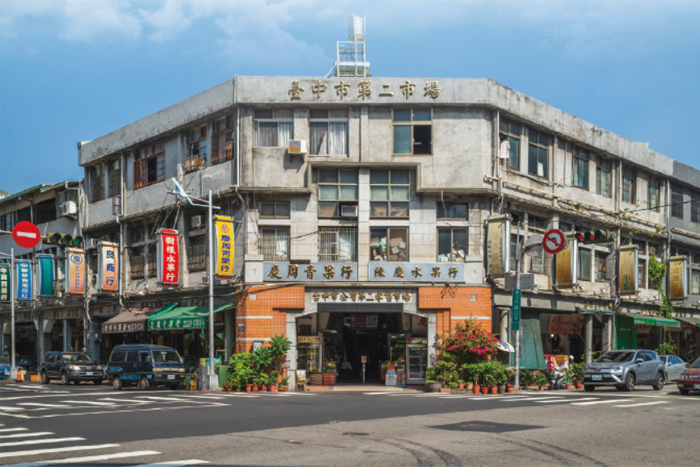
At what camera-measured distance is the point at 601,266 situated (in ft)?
132

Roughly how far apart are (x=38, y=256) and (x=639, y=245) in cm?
3402

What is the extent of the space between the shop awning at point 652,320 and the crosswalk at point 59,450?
32389 mm

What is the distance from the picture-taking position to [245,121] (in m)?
32.8

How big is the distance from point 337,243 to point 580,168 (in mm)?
14067

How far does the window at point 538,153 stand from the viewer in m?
35.7

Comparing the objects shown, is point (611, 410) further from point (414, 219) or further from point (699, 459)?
point (414, 219)

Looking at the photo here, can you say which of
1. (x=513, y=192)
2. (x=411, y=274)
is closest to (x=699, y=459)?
(x=411, y=274)

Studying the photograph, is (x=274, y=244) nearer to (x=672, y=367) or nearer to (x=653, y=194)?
(x=672, y=367)

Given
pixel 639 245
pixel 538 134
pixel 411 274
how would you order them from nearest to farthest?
pixel 411 274 < pixel 538 134 < pixel 639 245

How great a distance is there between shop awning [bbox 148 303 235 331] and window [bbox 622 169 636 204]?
2262cm

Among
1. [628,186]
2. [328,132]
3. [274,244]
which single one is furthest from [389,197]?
[628,186]

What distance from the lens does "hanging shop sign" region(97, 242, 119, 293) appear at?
39.2m

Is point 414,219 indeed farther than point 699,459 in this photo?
Yes

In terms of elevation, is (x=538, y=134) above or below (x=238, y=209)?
above
